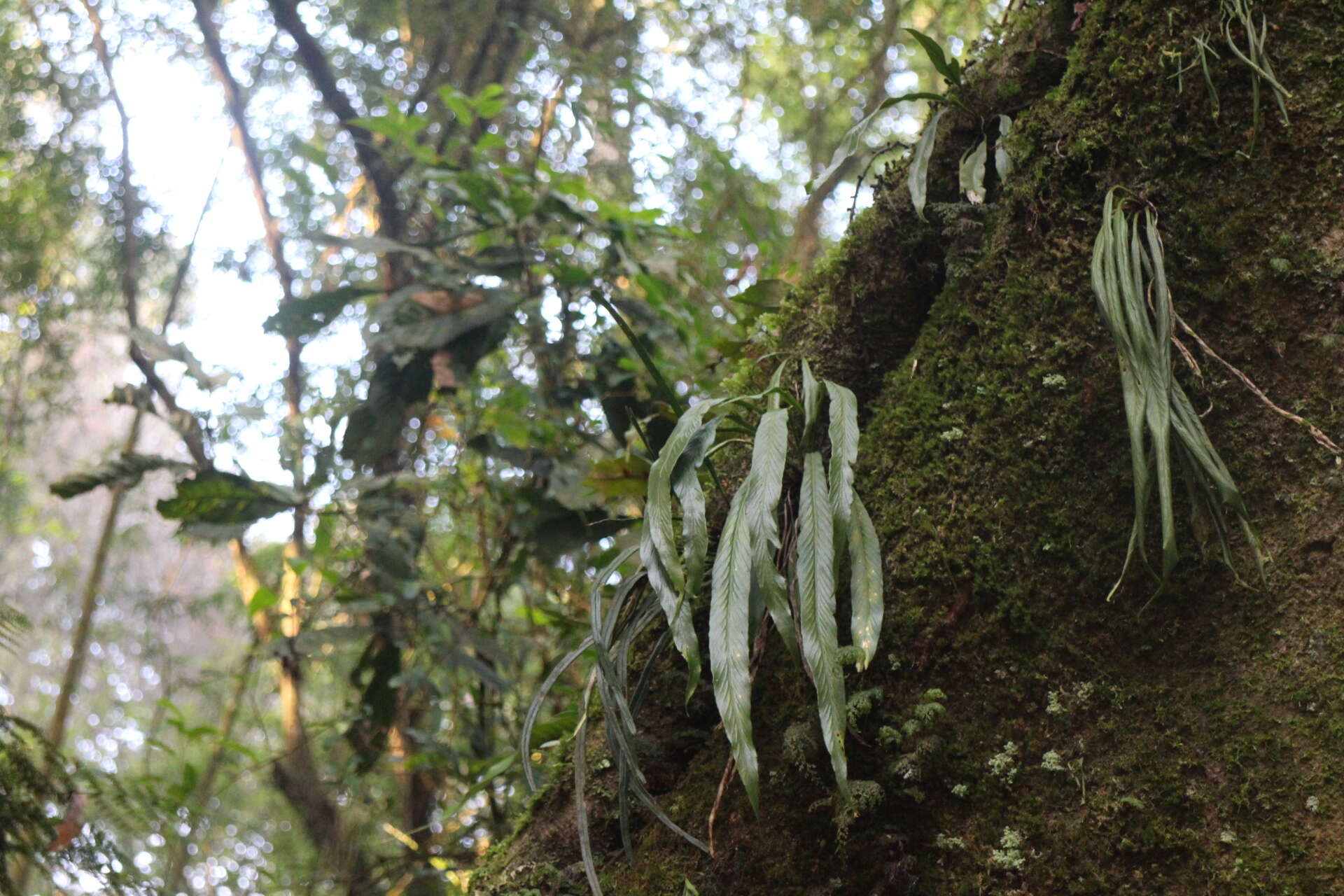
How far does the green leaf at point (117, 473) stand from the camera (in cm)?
190

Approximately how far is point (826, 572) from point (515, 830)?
61 centimetres

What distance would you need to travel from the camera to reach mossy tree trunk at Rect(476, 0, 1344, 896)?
3.08 ft

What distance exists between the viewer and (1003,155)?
1301 mm

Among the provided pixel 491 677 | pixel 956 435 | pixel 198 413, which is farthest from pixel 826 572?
pixel 198 413

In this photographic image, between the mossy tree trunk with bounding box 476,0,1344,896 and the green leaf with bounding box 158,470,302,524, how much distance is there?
1.09 meters

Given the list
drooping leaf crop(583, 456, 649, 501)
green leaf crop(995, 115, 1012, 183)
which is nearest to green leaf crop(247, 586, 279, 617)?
drooping leaf crop(583, 456, 649, 501)

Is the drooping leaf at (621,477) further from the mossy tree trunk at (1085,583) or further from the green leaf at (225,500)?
the green leaf at (225,500)

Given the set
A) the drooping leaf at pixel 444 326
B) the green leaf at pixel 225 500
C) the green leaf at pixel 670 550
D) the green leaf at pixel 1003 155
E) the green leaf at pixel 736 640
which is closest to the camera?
the green leaf at pixel 736 640

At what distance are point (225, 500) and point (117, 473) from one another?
211 mm

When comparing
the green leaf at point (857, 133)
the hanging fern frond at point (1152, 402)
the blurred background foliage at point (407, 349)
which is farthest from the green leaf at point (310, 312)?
the hanging fern frond at point (1152, 402)

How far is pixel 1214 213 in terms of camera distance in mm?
1109

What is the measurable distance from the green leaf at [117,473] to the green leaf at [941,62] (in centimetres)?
159

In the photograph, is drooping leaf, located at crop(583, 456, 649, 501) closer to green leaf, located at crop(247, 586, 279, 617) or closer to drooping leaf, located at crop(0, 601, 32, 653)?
drooping leaf, located at crop(0, 601, 32, 653)

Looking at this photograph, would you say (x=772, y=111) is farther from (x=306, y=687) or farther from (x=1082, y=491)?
(x=1082, y=491)
